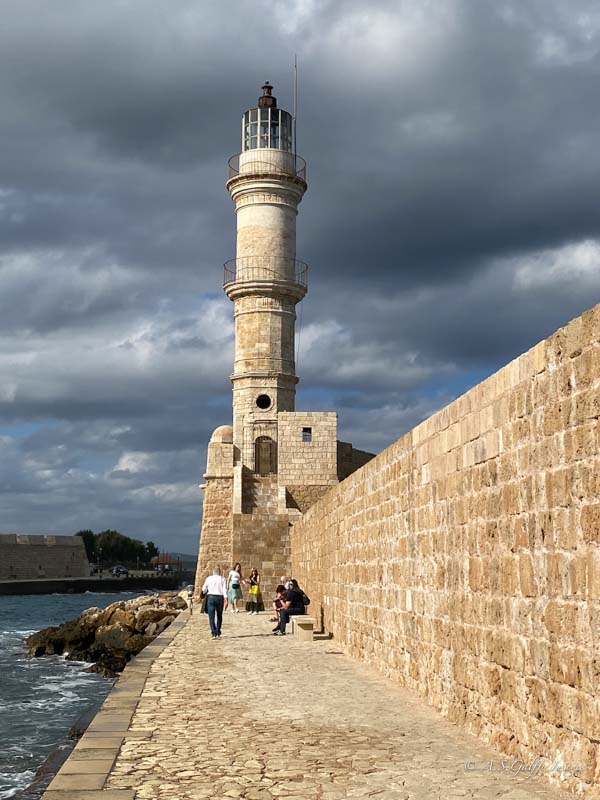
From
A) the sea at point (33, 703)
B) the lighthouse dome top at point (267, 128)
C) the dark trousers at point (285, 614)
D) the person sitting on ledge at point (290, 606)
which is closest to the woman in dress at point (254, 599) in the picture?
the sea at point (33, 703)

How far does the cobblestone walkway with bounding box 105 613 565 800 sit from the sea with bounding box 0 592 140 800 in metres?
2.65

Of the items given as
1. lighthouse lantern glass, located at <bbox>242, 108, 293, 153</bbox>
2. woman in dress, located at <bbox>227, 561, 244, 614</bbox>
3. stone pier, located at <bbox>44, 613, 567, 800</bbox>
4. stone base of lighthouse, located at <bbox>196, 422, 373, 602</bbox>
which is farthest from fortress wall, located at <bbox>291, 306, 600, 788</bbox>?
lighthouse lantern glass, located at <bbox>242, 108, 293, 153</bbox>

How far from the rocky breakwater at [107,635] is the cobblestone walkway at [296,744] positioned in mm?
13075

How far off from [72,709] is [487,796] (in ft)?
42.1

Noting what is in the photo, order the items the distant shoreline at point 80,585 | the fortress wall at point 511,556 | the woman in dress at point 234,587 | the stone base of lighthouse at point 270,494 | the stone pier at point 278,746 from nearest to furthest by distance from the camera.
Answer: the fortress wall at point 511,556 < the stone pier at point 278,746 < the woman in dress at point 234,587 < the stone base of lighthouse at point 270,494 < the distant shoreline at point 80,585

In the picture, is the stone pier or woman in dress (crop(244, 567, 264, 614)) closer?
the stone pier

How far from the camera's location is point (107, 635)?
24844 mm

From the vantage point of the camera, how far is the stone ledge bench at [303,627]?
1388 cm

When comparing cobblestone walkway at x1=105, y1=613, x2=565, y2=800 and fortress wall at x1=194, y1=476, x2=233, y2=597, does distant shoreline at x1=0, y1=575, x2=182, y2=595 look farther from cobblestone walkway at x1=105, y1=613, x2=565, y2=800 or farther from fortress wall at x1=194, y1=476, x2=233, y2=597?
cobblestone walkway at x1=105, y1=613, x2=565, y2=800

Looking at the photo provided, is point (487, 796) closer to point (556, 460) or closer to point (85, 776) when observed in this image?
point (556, 460)

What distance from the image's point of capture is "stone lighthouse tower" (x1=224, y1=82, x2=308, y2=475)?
105 ft

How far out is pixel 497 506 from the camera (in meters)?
5.74

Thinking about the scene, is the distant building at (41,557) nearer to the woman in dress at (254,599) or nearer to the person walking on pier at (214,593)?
the woman in dress at (254,599)

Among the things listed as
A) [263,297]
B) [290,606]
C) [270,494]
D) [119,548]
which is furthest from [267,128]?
[119,548]
